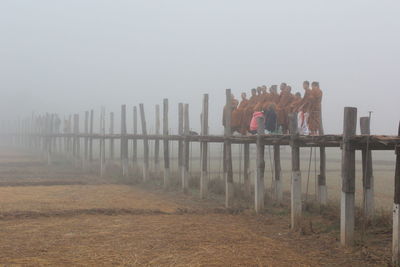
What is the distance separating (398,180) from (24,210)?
8.10 metres

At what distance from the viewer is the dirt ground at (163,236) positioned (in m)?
7.43

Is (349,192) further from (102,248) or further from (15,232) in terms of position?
(15,232)

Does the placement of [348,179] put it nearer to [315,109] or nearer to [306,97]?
[315,109]

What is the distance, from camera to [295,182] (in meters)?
10.1

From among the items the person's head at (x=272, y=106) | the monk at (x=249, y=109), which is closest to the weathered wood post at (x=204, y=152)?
the monk at (x=249, y=109)

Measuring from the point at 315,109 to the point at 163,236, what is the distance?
5.52 metres

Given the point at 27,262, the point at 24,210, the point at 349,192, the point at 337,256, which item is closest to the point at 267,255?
the point at 337,256

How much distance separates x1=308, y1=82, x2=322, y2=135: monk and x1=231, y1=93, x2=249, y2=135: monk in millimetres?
2912

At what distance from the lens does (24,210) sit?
457 inches

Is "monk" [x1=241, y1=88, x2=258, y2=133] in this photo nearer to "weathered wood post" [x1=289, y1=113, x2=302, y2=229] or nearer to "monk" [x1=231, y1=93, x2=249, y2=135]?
"monk" [x1=231, y1=93, x2=249, y2=135]

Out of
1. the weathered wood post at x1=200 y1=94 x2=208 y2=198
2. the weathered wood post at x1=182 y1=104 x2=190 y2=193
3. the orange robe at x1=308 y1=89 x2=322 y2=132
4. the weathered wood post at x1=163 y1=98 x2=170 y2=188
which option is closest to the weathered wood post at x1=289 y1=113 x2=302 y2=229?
the orange robe at x1=308 y1=89 x2=322 y2=132

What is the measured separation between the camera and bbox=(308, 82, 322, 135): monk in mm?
12672

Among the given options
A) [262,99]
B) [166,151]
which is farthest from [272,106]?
[166,151]

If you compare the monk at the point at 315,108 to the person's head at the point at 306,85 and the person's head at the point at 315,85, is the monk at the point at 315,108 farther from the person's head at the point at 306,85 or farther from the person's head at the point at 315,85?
the person's head at the point at 306,85
